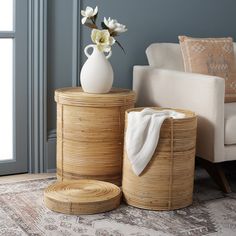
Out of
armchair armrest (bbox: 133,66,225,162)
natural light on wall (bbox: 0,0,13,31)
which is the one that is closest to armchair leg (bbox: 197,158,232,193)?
armchair armrest (bbox: 133,66,225,162)

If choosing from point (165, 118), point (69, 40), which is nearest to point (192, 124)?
point (165, 118)

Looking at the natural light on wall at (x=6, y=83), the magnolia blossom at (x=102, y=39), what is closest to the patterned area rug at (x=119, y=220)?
the natural light on wall at (x=6, y=83)

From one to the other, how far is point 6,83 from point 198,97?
1107 mm

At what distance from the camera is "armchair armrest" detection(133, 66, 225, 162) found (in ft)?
9.85

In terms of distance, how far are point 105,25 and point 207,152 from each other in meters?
0.87

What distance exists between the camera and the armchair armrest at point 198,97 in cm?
300

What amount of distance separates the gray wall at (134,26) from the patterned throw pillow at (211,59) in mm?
334

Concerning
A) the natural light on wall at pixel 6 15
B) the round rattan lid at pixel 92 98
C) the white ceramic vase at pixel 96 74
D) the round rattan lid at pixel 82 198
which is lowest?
the round rattan lid at pixel 82 198

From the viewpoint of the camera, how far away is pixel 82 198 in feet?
9.09

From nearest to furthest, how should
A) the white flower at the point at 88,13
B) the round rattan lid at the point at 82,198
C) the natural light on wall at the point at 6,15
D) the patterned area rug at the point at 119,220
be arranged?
the patterned area rug at the point at 119,220, the round rattan lid at the point at 82,198, the white flower at the point at 88,13, the natural light on wall at the point at 6,15

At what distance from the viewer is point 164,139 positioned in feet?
9.11

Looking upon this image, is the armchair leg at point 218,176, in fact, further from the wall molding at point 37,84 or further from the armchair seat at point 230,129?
the wall molding at point 37,84

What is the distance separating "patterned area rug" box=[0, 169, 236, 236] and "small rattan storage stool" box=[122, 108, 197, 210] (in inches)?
2.2

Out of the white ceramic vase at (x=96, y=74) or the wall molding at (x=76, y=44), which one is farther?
the wall molding at (x=76, y=44)
